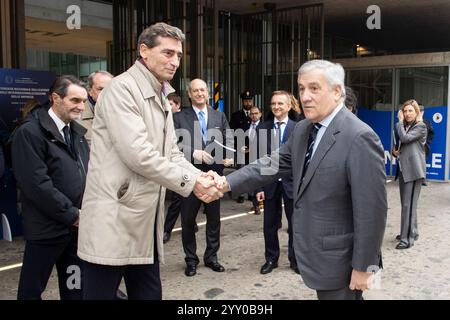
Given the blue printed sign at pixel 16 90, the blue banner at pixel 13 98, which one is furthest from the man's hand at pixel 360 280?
the blue printed sign at pixel 16 90

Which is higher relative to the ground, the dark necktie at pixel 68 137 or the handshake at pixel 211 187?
the dark necktie at pixel 68 137

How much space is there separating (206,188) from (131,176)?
24.0 inches

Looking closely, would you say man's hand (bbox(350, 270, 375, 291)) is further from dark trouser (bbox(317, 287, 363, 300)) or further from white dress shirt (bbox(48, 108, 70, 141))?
white dress shirt (bbox(48, 108, 70, 141))

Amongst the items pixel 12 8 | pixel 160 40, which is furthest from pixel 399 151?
pixel 12 8

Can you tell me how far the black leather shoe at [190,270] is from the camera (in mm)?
4449

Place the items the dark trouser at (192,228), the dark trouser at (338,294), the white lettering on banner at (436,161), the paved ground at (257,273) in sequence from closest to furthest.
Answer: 1. the dark trouser at (338,294)
2. the paved ground at (257,273)
3. the dark trouser at (192,228)
4. the white lettering on banner at (436,161)

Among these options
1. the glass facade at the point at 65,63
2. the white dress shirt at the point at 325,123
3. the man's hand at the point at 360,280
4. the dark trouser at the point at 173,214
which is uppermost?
the glass facade at the point at 65,63

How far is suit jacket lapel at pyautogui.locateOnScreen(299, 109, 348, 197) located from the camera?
2.21 m

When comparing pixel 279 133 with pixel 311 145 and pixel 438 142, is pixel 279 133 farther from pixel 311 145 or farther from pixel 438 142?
pixel 438 142

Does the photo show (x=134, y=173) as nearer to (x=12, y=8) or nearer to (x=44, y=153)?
(x=44, y=153)

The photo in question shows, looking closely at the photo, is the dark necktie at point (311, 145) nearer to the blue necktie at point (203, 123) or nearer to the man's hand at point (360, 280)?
the man's hand at point (360, 280)

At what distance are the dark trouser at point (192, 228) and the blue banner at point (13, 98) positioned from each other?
2195 millimetres

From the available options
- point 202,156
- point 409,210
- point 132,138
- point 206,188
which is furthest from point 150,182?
point 409,210

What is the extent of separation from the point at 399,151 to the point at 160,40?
418 centimetres
